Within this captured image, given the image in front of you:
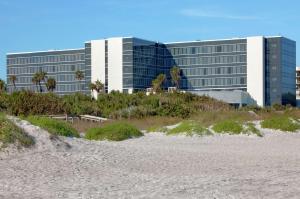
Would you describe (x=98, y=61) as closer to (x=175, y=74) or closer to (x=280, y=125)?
(x=175, y=74)

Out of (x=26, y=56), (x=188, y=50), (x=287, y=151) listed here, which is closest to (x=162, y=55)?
(x=188, y=50)

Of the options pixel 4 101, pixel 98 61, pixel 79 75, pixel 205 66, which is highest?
pixel 98 61

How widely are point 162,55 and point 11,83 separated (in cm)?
4016

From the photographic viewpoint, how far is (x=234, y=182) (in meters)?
12.1

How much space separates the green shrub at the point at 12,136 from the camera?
1448 cm

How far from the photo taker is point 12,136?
579 inches

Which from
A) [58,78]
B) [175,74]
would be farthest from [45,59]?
[175,74]

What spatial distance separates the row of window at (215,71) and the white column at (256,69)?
1939 mm

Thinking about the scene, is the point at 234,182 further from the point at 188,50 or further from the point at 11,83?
the point at 11,83

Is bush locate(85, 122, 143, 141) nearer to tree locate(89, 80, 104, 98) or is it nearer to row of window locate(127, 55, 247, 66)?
tree locate(89, 80, 104, 98)

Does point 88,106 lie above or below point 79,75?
below

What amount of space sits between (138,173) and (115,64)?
392ft

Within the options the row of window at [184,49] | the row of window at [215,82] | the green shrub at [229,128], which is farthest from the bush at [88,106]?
the row of window at [184,49]

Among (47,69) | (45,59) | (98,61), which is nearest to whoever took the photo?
(98,61)
